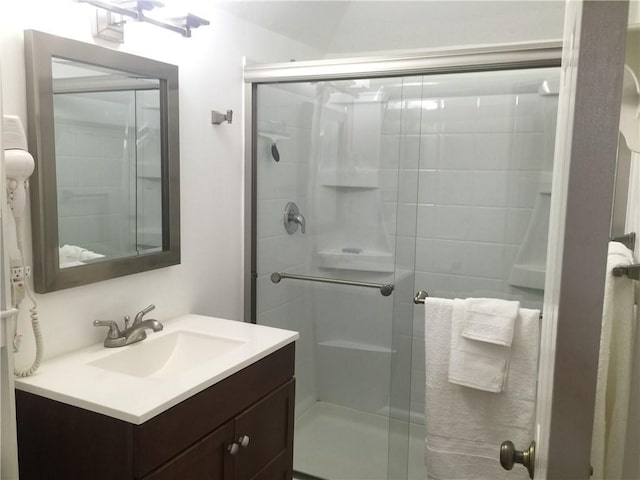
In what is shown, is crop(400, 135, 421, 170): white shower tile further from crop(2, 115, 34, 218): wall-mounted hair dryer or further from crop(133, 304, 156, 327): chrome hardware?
crop(2, 115, 34, 218): wall-mounted hair dryer

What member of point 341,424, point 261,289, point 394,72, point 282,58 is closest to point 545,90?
point 394,72

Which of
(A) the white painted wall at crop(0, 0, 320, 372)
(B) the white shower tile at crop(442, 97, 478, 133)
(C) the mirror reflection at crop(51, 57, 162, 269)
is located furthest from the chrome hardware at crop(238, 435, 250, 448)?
(B) the white shower tile at crop(442, 97, 478, 133)

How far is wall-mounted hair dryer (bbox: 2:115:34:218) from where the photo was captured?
4.20ft

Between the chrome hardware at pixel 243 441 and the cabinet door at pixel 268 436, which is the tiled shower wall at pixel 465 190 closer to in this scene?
the cabinet door at pixel 268 436

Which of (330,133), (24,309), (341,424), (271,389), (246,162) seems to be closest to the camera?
(24,309)

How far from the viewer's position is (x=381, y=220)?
247 centimetres

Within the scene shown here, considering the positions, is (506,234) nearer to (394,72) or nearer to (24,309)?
(394,72)

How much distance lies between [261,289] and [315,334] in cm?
41

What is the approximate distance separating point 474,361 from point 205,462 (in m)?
1.00

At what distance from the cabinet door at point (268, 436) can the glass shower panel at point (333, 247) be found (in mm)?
706

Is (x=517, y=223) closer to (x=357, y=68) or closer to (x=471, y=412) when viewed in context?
(x=471, y=412)

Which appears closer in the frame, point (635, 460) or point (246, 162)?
point (635, 460)

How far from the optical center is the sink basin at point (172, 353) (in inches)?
66.2

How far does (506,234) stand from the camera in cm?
224
